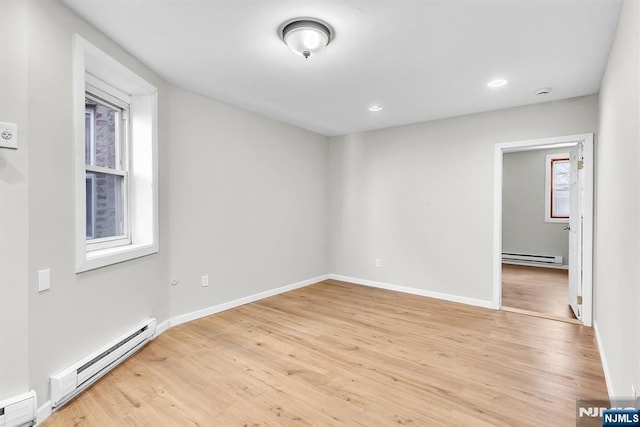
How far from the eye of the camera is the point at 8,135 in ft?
5.62

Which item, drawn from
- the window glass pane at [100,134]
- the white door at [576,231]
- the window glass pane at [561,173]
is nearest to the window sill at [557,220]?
the window glass pane at [561,173]

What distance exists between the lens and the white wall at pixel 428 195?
12.7ft

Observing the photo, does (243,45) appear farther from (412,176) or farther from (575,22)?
(412,176)

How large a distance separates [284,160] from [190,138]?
153cm

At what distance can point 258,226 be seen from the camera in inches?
169

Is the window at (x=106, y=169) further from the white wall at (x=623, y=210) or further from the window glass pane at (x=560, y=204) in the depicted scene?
the window glass pane at (x=560, y=204)

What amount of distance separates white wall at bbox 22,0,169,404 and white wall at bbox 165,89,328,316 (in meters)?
1.04

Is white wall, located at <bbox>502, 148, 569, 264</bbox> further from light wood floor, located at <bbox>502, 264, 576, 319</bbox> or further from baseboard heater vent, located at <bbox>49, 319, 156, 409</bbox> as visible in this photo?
baseboard heater vent, located at <bbox>49, 319, 156, 409</bbox>

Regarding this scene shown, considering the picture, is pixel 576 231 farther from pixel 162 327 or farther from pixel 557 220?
pixel 162 327

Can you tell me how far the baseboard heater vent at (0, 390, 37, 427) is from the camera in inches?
66.0

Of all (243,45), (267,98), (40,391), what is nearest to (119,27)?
(243,45)

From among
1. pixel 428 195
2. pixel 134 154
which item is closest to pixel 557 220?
pixel 428 195

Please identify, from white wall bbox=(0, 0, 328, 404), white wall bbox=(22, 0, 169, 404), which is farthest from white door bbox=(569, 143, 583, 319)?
white wall bbox=(22, 0, 169, 404)

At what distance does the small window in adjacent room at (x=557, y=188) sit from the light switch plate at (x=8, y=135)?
7961mm
